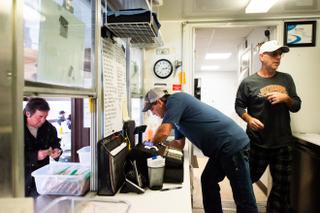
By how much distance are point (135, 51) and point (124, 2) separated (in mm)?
657

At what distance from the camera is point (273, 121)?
8.30 ft

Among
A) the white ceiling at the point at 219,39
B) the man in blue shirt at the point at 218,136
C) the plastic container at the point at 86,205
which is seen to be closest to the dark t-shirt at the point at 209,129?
the man in blue shirt at the point at 218,136

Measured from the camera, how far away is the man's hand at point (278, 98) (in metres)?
2.42

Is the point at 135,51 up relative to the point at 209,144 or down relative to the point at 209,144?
up

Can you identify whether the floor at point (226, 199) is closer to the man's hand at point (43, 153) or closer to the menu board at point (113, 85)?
the menu board at point (113, 85)

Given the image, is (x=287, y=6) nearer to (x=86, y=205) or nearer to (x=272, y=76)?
(x=272, y=76)

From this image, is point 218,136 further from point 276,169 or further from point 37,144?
point 37,144

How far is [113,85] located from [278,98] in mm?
1521

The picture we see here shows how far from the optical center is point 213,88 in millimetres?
9828

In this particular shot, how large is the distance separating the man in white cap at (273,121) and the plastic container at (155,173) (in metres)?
1.27

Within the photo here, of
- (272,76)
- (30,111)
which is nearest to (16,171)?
(30,111)

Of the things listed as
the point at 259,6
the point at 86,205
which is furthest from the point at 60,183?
the point at 259,6

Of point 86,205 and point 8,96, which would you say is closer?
point 8,96

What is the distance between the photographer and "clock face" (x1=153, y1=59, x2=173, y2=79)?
3.01 metres
